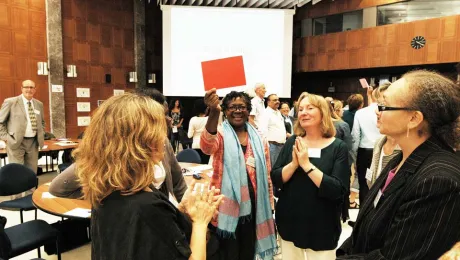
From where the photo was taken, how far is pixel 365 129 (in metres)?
4.22

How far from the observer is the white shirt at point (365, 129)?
4145 mm

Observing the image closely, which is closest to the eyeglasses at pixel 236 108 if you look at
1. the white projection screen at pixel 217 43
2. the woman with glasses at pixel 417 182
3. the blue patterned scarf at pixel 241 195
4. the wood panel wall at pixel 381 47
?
the blue patterned scarf at pixel 241 195

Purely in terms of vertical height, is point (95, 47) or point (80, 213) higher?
point (95, 47)

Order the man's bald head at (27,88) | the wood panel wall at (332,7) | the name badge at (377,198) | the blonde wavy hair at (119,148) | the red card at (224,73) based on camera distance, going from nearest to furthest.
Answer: the blonde wavy hair at (119,148) < the name badge at (377,198) < the red card at (224,73) < the man's bald head at (27,88) < the wood panel wall at (332,7)

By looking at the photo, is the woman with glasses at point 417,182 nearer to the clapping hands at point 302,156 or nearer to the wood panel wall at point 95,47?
the clapping hands at point 302,156

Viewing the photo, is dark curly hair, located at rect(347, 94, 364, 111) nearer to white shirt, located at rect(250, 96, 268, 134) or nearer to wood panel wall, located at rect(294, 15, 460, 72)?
white shirt, located at rect(250, 96, 268, 134)

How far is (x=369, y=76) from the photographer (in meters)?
11.6

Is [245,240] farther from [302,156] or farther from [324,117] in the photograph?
[324,117]

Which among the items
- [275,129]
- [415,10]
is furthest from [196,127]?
[415,10]

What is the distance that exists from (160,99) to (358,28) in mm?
10213

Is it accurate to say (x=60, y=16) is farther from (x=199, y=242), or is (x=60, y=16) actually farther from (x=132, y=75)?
(x=199, y=242)

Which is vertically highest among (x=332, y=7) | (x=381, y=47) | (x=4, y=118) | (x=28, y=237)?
(x=332, y=7)

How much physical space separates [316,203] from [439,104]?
41.5 inches

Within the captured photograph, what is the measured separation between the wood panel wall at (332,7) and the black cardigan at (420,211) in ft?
34.9
